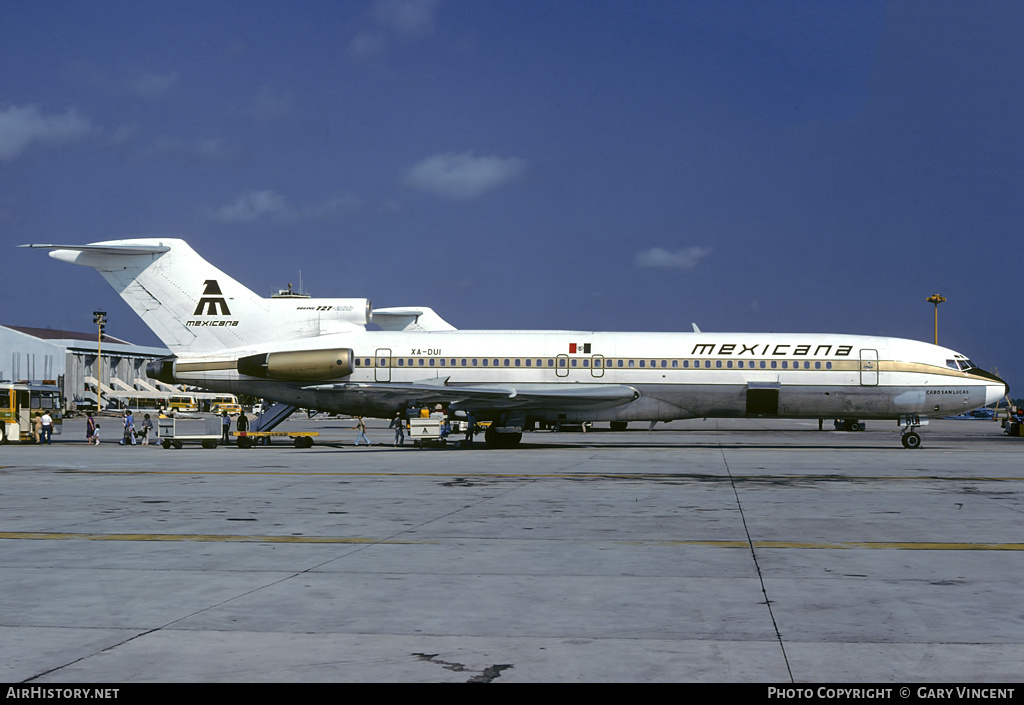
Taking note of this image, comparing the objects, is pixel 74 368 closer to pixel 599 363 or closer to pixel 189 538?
pixel 599 363

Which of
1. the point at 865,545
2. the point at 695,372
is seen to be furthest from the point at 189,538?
the point at 695,372

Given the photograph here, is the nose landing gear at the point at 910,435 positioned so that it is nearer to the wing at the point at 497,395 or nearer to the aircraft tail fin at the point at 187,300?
the wing at the point at 497,395

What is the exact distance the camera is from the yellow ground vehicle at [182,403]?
115 m

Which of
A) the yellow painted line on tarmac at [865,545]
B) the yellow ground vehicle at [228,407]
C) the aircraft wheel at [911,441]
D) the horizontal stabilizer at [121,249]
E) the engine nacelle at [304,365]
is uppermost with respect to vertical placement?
the horizontal stabilizer at [121,249]

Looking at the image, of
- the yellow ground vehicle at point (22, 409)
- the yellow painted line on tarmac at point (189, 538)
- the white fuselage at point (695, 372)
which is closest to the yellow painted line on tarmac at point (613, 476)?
the yellow painted line on tarmac at point (189, 538)

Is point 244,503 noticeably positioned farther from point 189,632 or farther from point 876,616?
point 876,616

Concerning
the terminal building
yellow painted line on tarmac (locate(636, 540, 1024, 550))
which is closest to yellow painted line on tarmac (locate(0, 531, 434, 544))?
yellow painted line on tarmac (locate(636, 540, 1024, 550))

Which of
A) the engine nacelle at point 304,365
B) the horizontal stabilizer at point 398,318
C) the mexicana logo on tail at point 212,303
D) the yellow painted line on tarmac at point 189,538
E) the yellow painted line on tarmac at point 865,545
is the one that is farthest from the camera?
the horizontal stabilizer at point 398,318

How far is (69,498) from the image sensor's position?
1673 centimetres

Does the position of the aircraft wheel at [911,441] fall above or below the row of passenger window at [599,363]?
below

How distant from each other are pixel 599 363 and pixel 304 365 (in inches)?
430

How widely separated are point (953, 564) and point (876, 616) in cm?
317

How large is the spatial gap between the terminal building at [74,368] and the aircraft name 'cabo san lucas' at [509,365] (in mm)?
94764

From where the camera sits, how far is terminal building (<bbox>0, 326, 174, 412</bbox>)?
5157 inches
